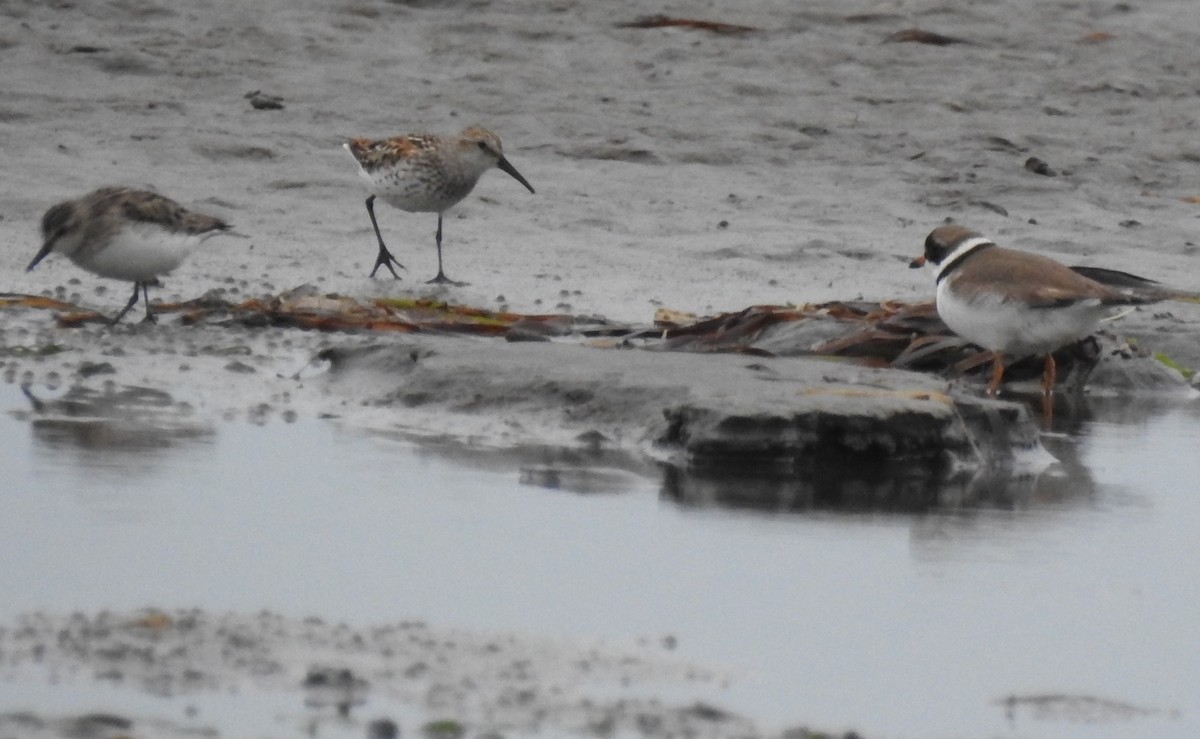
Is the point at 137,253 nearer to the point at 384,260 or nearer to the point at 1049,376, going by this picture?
the point at 384,260

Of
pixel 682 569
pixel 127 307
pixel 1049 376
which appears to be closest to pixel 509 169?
pixel 127 307

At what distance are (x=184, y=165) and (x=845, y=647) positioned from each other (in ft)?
31.5

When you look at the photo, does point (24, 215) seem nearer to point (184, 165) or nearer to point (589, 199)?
point (184, 165)

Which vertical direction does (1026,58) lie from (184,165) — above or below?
above

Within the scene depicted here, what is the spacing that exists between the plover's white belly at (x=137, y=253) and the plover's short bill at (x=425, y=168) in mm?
2308

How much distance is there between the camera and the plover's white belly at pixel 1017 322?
8.21 metres

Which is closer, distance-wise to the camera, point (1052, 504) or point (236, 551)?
point (236, 551)

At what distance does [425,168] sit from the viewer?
→ 39.2 feet

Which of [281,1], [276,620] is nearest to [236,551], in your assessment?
[276,620]

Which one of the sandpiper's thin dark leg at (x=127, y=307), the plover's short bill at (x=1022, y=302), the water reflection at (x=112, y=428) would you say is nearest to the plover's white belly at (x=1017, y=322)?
the plover's short bill at (x=1022, y=302)

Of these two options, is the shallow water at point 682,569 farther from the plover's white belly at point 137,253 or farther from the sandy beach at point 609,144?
the sandy beach at point 609,144

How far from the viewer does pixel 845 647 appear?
15.3 feet

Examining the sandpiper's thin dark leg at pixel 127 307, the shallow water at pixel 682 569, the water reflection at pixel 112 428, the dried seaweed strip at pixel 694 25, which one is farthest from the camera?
the dried seaweed strip at pixel 694 25

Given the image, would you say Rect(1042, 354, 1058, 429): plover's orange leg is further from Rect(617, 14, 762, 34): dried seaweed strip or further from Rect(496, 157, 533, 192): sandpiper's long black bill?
Rect(617, 14, 762, 34): dried seaweed strip
